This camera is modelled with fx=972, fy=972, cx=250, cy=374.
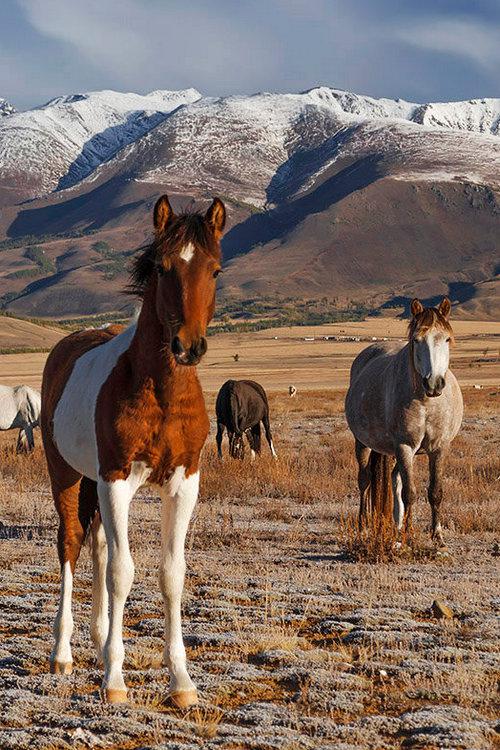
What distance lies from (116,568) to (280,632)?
1867 millimetres

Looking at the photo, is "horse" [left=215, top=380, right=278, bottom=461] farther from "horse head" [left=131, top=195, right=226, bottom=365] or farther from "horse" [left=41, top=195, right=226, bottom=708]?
"horse head" [left=131, top=195, right=226, bottom=365]

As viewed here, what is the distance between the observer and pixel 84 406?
660 centimetres

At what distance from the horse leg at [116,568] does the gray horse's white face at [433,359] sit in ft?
18.2

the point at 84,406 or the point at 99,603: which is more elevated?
the point at 84,406

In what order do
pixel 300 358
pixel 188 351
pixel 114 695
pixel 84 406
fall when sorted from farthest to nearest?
pixel 300 358 → pixel 84 406 → pixel 114 695 → pixel 188 351

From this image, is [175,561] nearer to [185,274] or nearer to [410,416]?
[185,274]

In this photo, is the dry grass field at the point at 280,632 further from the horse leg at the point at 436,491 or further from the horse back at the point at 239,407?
the horse back at the point at 239,407

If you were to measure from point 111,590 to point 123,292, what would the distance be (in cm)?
201

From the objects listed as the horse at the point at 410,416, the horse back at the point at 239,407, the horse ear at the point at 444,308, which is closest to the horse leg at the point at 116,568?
the horse at the point at 410,416

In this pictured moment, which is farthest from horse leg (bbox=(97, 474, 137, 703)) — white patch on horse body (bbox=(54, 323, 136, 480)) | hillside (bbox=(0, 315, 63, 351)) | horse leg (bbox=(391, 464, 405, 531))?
hillside (bbox=(0, 315, 63, 351))

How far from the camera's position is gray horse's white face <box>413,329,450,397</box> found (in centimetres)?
1091

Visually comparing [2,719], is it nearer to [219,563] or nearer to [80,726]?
[80,726]

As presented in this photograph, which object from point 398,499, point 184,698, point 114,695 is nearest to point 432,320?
point 398,499

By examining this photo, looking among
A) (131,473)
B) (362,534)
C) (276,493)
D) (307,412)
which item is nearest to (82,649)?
(131,473)
